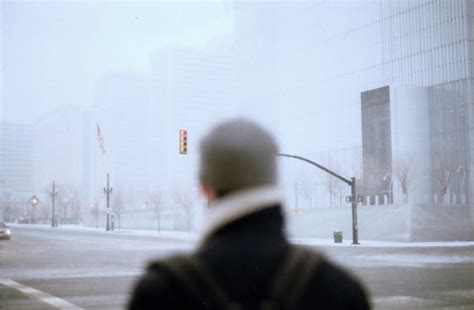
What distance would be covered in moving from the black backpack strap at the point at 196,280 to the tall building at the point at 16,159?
121831 mm

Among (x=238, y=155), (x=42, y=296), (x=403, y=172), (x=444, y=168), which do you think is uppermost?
(x=444, y=168)

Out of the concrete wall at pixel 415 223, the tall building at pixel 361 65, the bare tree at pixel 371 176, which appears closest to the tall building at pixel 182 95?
the tall building at pixel 361 65

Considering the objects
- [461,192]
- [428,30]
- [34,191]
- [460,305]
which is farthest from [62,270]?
[34,191]

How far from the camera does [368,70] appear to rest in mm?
77750

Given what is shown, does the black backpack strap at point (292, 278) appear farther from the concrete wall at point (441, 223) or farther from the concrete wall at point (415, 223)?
the concrete wall at point (441, 223)

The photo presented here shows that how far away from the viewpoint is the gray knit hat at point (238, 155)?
1.83m


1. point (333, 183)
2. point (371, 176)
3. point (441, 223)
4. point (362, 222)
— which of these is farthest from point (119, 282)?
point (371, 176)

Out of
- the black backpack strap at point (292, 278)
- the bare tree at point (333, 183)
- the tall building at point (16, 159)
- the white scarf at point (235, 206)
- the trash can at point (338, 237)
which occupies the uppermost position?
the tall building at point (16, 159)

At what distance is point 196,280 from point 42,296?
12501mm

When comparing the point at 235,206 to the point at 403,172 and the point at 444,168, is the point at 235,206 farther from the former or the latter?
the point at 444,168

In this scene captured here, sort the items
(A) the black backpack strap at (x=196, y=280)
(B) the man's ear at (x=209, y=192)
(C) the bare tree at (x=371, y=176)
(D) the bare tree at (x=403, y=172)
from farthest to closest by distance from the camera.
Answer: (C) the bare tree at (x=371, y=176), (D) the bare tree at (x=403, y=172), (B) the man's ear at (x=209, y=192), (A) the black backpack strap at (x=196, y=280)

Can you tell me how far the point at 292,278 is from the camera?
1.84 metres

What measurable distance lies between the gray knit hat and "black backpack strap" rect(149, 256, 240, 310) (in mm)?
225

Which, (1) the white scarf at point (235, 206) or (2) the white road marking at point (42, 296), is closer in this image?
(1) the white scarf at point (235, 206)
